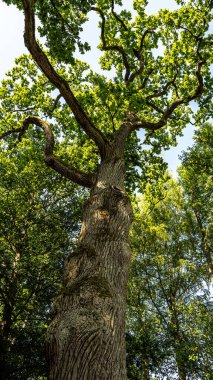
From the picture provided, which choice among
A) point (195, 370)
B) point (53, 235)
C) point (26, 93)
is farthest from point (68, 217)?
point (195, 370)

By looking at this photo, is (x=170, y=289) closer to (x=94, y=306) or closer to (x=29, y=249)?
(x=29, y=249)

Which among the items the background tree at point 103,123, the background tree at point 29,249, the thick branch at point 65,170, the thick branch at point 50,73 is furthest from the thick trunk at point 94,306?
the background tree at point 29,249

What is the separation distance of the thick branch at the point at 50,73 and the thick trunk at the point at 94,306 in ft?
9.66

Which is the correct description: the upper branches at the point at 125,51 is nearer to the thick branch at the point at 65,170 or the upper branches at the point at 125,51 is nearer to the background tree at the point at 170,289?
the background tree at the point at 170,289

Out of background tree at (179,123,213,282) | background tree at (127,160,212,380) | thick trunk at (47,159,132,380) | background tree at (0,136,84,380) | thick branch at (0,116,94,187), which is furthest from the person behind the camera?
background tree at (179,123,213,282)

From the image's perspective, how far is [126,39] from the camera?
11773 mm

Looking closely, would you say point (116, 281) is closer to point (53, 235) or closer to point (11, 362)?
point (11, 362)

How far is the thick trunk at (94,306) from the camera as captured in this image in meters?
2.45

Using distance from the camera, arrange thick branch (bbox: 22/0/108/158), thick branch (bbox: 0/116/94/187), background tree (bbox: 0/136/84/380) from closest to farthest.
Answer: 1. thick branch (bbox: 22/0/108/158)
2. thick branch (bbox: 0/116/94/187)
3. background tree (bbox: 0/136/84/380)

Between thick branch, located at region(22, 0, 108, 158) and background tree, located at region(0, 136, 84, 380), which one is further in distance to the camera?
background tree, located at region(0, 136, 84, 380)

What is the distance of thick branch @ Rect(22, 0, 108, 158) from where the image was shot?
555 cm

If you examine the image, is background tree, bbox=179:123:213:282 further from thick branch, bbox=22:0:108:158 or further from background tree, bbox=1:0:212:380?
thick branch, bbox=22:0:108:158

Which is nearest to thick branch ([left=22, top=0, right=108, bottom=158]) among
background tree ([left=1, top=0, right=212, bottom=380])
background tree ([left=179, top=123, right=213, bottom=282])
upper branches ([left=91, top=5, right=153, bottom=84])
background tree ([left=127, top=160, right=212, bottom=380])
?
background tree ([left=1, top=0, right=212, bottom=380])

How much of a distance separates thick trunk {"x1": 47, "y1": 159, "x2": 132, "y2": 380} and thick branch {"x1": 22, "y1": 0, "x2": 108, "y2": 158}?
2943 mm
